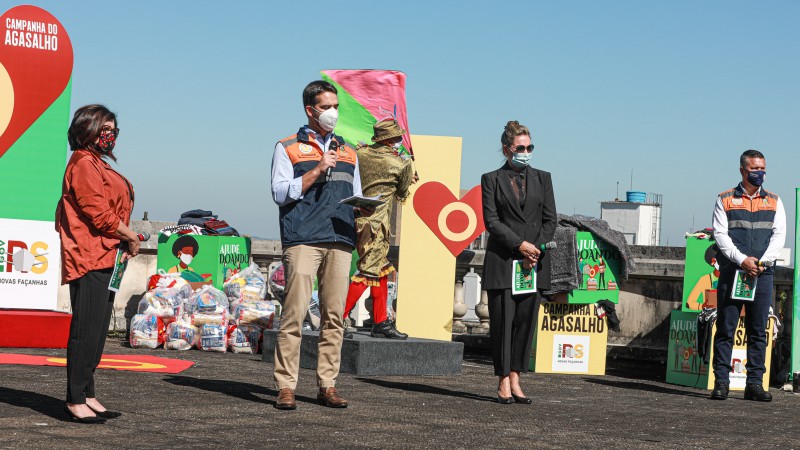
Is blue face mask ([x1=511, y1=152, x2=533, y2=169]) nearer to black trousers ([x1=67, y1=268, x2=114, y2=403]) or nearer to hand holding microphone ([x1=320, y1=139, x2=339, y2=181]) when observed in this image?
hand holding microphone ([x1=320, y1=139, x2=339, y2=181])

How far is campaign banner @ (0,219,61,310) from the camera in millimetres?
11062

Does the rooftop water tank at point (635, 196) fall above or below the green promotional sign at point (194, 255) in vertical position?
above

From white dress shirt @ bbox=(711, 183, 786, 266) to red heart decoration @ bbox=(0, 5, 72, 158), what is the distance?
19.5 feet

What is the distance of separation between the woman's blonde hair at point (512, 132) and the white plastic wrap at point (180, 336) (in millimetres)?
4659

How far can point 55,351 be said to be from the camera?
1040 centimetres

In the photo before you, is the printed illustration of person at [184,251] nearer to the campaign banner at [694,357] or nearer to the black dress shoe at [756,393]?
the campaign banner at [694,357]

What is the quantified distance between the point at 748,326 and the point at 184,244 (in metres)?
6.43

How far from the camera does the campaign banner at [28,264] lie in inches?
436

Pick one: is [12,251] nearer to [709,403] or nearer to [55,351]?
[55,351]

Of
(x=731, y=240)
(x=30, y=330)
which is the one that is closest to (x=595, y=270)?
(x=731, y=240)

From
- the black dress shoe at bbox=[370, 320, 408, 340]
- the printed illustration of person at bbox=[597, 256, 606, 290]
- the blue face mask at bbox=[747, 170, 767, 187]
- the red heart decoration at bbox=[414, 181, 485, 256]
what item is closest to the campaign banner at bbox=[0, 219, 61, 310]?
the black dress shoe at bbox=[370, 320, 408, 340]

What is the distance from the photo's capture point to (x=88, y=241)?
5.82m

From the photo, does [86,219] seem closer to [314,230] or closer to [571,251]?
[314,230]

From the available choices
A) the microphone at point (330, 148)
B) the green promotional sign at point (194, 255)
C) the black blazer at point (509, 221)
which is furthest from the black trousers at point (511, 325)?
the green promotional sign at point (194, 255)
